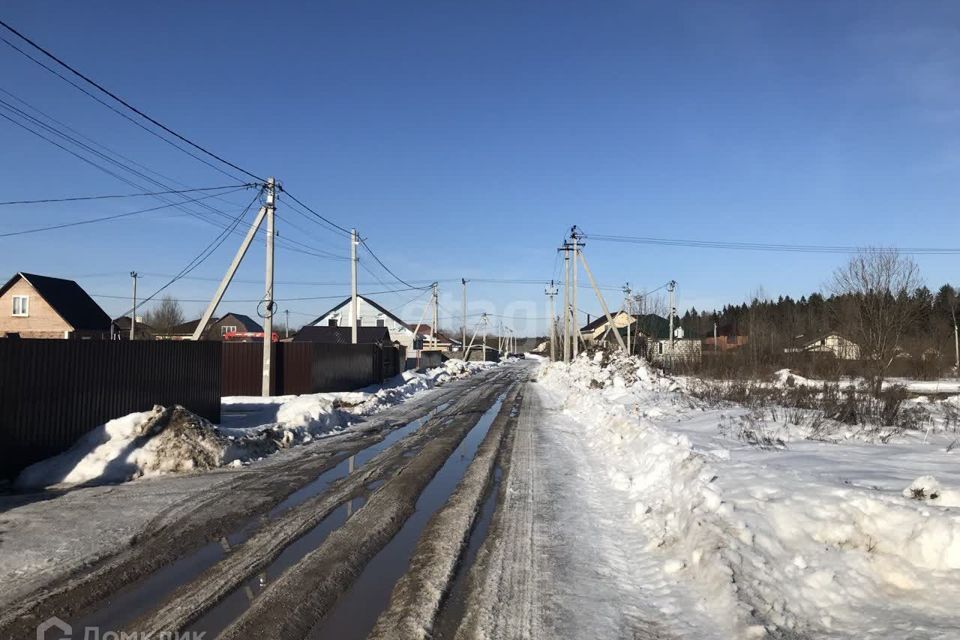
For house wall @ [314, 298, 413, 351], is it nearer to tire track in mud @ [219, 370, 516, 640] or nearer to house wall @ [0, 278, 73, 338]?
house wall @ [0, 278, 73, 338]

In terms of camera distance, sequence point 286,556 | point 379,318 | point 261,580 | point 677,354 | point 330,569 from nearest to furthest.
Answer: point 261,580 < point 330,569 < point 286,556 < point 677,354 < point 379,318

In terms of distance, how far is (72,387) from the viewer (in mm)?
10938

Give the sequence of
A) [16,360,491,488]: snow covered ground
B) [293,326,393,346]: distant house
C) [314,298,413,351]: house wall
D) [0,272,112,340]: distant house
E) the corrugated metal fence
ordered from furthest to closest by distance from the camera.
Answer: [314,298,413,351]: house wall → [293,326,393,346]: distant house → [0,272,112,340]: distant house → the corrugated metal fence → [16,360,491,488]: snow covered ground

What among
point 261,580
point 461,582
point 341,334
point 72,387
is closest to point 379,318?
point 341,334

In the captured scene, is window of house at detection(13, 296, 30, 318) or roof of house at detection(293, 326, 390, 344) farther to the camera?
roof of house at detection(293, 326, 390, 344)

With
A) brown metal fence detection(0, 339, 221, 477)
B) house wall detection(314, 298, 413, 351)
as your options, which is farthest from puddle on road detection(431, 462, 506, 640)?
house wall detection(314, 298, 413, 351)

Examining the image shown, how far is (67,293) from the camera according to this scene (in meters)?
50.5

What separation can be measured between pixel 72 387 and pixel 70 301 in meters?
47.1

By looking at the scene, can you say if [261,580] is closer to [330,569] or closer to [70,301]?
[330,569]

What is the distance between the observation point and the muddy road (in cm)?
462

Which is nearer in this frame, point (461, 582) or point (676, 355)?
point (461, 582)

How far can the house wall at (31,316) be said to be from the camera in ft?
154

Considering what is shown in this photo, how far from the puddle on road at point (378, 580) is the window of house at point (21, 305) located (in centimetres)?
5054

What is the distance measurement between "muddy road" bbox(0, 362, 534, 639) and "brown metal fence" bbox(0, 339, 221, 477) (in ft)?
6.01
